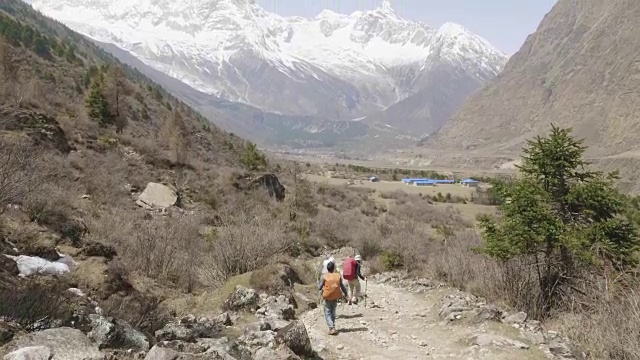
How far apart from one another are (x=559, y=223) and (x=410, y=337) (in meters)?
4.73

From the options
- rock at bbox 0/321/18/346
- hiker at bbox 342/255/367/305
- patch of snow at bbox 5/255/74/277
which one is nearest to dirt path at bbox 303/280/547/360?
hiker at bbox 342/255/367/305

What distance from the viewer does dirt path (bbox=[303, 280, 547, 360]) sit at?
9703mm

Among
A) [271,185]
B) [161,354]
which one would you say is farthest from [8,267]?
[271,185]

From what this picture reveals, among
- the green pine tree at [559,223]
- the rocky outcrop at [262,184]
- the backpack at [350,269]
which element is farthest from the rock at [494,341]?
the rocky outcrop at [262,184]

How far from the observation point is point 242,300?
39.1 feet

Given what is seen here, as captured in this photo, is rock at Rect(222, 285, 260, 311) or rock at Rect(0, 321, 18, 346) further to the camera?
rock at Rect(222, 285, 260, 311)

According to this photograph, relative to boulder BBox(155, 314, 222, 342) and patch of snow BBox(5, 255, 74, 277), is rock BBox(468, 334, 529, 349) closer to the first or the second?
boulder BBox(155, 314, 222, 342)

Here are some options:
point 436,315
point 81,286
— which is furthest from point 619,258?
point 81,286

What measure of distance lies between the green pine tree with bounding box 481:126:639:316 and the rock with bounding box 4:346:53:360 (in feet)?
35.0

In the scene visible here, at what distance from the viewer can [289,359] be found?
25.6 feet

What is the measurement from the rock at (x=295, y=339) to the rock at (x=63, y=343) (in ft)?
11.9

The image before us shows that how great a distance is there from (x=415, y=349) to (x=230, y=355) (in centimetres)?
506

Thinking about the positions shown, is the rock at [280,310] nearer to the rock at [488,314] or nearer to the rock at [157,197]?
the rock at [488,314]

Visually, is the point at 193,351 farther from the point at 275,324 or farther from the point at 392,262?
the point at 392,262
